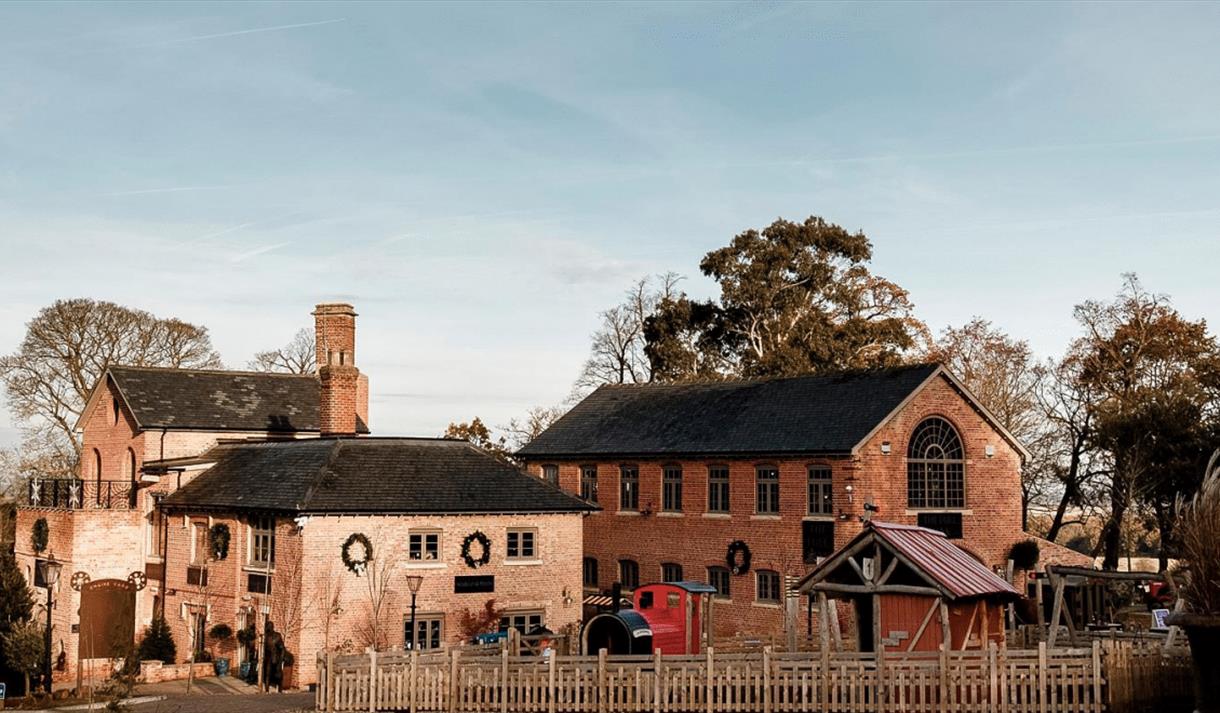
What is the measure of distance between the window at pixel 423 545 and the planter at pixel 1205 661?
68.4ft

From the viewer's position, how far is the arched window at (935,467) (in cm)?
3797

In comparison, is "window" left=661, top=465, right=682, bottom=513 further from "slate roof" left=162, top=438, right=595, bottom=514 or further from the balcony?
the balcony

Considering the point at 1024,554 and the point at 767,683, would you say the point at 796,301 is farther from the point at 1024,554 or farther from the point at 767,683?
the point at 767,683

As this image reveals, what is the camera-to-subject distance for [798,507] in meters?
37.5

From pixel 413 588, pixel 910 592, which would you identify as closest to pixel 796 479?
pixel 413 588

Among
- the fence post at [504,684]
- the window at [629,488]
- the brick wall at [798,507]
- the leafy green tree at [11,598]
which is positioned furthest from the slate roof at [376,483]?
the fence post at [504,684]

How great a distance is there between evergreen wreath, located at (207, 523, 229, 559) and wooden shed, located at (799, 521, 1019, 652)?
56.9 ft

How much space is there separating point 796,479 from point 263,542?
51.0 ft

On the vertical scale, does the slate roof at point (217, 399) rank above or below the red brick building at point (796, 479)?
above

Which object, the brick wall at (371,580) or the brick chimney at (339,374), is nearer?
the brick wall at (371,580)

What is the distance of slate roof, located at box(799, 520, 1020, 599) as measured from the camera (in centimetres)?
2239

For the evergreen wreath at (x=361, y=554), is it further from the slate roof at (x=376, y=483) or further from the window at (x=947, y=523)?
the window at (x=947, y=523)

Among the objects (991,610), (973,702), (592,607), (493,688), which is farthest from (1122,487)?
(493,688)

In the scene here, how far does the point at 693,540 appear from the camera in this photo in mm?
40656
